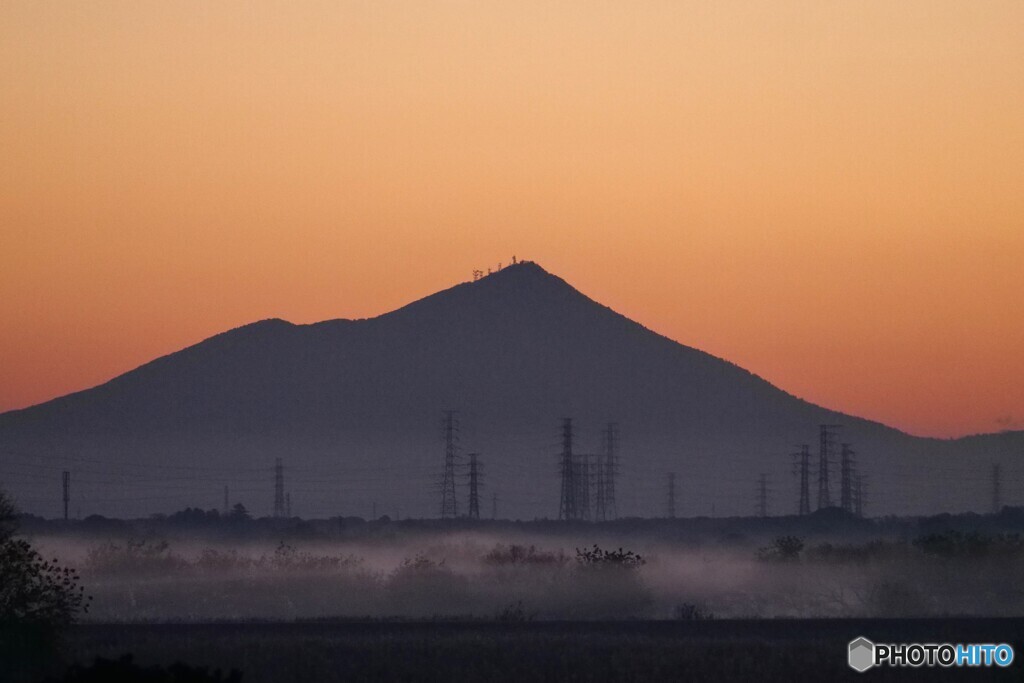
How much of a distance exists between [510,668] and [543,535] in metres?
53.0

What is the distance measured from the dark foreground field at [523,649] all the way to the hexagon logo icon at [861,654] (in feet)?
0.92

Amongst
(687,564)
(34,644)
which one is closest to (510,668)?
(34,644)

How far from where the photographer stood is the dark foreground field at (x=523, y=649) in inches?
1501

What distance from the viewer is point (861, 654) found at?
39562mm

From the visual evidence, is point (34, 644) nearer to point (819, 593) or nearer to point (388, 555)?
point (819, 593)

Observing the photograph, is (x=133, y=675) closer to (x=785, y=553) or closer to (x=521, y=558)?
(x=521, y=558)

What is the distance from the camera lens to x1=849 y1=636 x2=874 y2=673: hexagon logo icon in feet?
127

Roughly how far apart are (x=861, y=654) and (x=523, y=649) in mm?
7049

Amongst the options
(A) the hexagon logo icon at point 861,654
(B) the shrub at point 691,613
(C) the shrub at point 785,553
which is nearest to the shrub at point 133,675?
(A) the hexagon logo icon at point 861,654

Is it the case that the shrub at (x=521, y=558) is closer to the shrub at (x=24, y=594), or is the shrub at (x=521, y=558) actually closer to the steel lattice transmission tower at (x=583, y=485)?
the shrub at (x=24, y=594)

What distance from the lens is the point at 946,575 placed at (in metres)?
61.2

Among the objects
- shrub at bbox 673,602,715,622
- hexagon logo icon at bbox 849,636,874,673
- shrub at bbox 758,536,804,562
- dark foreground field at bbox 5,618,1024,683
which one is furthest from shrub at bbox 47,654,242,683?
shrub at bbox 758,536,804,562

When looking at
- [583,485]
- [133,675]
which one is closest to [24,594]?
[133,675]

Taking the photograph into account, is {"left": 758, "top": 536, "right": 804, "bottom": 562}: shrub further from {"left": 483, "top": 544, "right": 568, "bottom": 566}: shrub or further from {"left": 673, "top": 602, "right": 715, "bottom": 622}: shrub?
{"left": 673, "top": 602, "right": 715, "bottom": 622}: shrub
